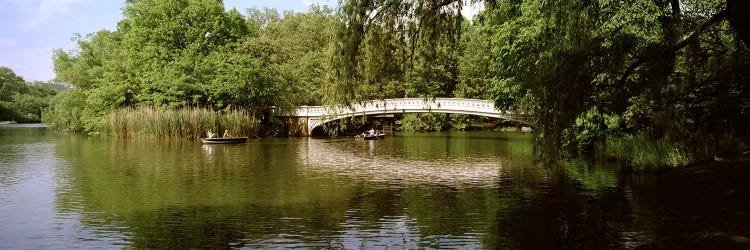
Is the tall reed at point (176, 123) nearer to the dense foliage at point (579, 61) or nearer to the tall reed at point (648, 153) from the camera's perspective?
the dense foliage at point (579, 61)

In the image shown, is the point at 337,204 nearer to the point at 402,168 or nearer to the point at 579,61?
the point at 579,61

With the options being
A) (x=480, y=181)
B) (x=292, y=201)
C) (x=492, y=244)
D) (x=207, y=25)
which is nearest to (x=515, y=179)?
(x=480, y=181)

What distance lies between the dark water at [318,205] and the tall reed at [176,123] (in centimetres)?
1287

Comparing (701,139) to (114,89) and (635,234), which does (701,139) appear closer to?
(635,234)

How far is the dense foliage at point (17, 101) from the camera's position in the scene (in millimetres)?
82812

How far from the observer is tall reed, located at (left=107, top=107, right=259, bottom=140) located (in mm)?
35000

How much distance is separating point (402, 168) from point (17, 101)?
275ft

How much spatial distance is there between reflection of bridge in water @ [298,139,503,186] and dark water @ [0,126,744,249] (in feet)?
0.22

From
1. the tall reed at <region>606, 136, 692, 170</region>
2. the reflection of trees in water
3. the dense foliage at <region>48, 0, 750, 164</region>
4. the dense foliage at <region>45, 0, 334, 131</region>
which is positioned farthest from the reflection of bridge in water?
the dense foliage at <region>45, 0, 334, 131</region>

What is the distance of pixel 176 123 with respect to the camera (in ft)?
115

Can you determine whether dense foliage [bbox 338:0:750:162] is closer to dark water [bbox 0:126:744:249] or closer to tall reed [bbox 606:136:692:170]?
dark water [bbox 0:126:744:249]

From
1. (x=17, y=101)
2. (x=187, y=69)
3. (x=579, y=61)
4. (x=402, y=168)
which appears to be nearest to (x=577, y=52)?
(x=579, y=61)

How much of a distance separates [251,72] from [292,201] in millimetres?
27583

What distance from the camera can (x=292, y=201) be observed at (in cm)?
1305
